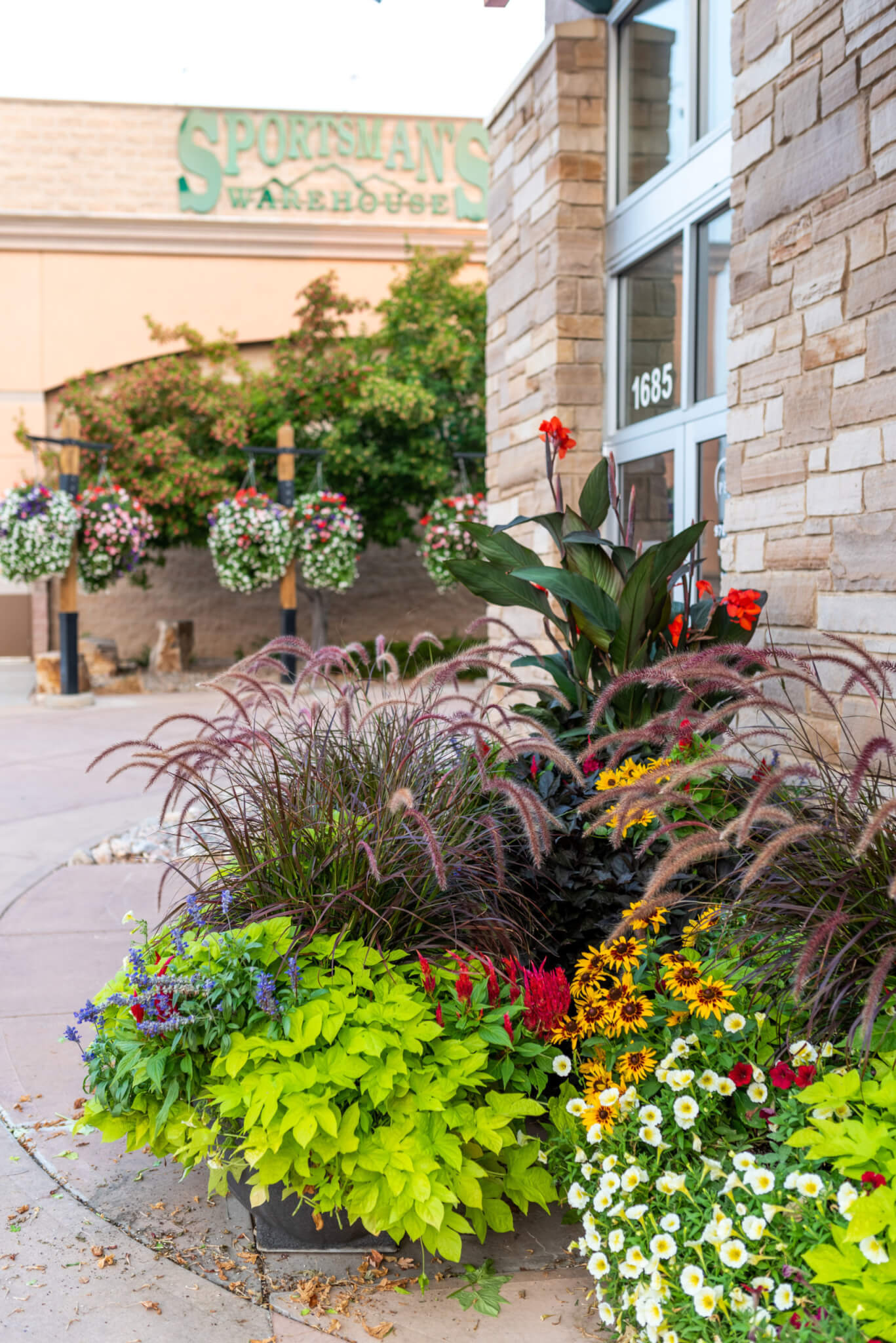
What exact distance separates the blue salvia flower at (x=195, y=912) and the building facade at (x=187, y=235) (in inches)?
479

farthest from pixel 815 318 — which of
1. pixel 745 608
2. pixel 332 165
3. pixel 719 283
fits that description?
pixel 332 165

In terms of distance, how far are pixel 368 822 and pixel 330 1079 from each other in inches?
22.6

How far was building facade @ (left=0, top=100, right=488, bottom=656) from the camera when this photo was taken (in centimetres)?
1493

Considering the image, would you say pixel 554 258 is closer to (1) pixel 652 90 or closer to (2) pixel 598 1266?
(1) pixel 652 90

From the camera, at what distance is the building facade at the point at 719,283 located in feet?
9.86

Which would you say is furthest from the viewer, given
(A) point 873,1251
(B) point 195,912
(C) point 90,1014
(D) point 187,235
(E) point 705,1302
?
(D) point 187,235

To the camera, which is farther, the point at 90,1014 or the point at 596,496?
the point at 596,496

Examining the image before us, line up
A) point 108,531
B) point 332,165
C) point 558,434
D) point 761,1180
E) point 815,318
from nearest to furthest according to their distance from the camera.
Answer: point 761,1180
point 815,318
point 558,434
point 108,531
point 332,165

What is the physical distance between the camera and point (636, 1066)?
206cm

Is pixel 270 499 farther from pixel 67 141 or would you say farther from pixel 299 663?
pixel 67 141

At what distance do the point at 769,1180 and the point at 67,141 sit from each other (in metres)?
16.4

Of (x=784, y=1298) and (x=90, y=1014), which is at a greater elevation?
(x=90, y=1014)

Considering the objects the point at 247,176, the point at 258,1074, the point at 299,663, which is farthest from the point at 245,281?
the point at 258,1074

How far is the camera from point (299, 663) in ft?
41.7
